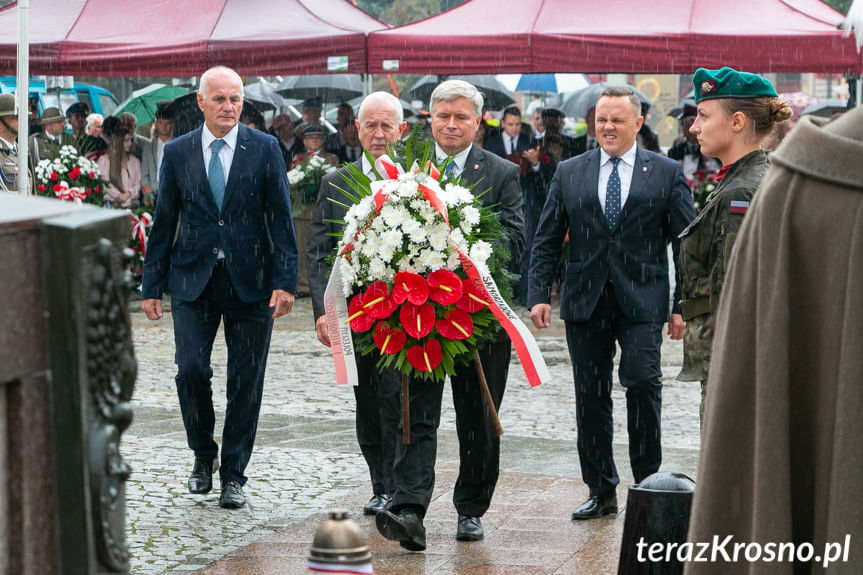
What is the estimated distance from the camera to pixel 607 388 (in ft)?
22.4

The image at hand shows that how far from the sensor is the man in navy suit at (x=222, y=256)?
274 inches

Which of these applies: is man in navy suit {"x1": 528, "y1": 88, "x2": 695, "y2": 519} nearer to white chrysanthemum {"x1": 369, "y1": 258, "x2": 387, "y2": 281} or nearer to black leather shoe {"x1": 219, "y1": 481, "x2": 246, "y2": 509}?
white chrysanthemum {"x1": 369, "y1": 258, "x2": 387, "y2": 281}

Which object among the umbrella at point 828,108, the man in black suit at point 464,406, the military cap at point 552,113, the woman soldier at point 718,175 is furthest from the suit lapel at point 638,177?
the umbrella at point 828,108

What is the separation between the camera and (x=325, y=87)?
26.7 m

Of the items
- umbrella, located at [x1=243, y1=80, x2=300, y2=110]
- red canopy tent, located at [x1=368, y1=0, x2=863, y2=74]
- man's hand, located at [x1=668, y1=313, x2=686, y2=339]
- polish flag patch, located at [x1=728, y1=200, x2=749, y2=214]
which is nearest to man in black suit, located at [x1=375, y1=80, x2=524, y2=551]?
man's hand, located at [x1=668, y1=313, x2=686, y2=339]

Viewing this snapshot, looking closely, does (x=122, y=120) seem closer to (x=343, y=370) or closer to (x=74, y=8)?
(x=74, y=8)

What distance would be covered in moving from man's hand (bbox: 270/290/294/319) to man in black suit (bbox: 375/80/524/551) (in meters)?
1.03

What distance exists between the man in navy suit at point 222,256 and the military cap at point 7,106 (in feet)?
12.4

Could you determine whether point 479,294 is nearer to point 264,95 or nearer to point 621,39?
point 621,39

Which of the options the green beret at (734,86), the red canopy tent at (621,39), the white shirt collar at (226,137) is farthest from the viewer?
the red canopy tent at (621,39)

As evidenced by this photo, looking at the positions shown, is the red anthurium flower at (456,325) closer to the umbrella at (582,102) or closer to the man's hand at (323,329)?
the man's hand at (323,329)

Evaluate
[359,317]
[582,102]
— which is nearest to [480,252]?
[359,317]

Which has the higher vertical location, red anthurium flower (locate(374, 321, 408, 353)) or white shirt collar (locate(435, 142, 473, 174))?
white shirt collar (locate(435, 142, 473, 174))

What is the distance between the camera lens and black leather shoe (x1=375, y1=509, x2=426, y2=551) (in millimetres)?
5821
